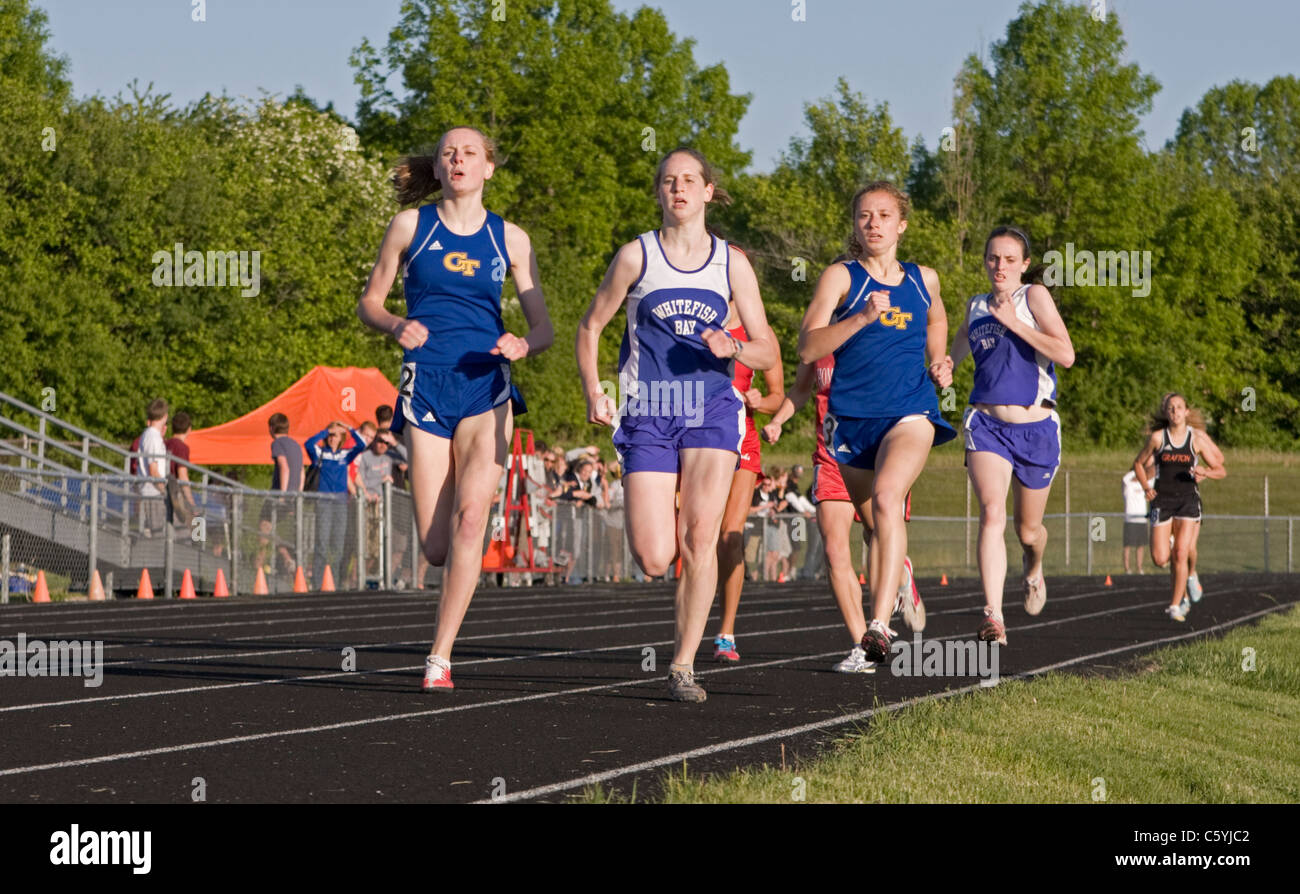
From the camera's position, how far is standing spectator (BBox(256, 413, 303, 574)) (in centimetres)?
2083

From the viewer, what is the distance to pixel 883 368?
9.55 metres

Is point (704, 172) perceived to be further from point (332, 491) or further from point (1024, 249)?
point (332, 491)

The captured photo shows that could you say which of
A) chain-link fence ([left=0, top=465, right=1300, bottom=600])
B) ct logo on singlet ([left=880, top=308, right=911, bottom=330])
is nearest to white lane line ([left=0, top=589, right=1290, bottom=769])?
ct logo on singlet ([left=880, top=308, right=911, bottom=330])

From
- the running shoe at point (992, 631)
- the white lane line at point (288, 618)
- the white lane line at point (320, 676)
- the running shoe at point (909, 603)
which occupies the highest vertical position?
the running shoe at point (909, 603)

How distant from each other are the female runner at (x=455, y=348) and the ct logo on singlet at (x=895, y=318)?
192 cm

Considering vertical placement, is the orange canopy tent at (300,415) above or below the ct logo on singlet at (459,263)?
above

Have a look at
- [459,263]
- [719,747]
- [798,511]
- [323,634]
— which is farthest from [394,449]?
[719,747]

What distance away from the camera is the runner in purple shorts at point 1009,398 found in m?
11.4

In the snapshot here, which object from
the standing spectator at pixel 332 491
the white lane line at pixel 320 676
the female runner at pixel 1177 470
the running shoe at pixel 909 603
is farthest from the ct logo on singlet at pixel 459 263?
the standing spectator at pixel 332 491

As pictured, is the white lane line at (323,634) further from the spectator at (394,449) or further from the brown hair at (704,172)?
the spectator at (394,449)

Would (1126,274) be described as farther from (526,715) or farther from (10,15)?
(526,715)

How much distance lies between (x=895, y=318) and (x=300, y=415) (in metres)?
27.5

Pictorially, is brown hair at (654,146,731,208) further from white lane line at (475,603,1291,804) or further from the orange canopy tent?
the orange canopy tent

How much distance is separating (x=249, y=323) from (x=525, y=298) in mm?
42728
